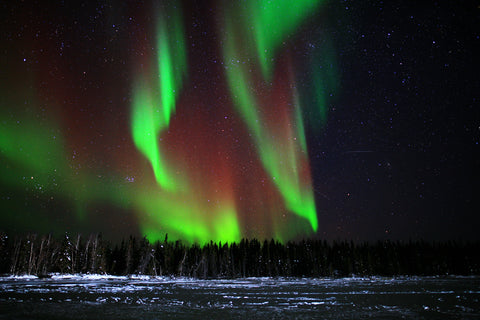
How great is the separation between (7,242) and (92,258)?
26.0m

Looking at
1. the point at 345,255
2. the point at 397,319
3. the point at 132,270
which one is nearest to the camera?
the point at 397,319

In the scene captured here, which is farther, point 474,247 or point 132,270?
point 474,247

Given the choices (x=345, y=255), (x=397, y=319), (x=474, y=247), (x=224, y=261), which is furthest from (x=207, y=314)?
(x=474, y=247)

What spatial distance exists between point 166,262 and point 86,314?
383 ft

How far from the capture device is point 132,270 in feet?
383

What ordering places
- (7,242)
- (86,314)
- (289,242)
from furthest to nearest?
(289,242), (7,242), (86,314)

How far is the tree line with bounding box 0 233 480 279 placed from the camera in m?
115

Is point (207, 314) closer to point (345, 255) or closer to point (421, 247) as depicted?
point (345, 255)

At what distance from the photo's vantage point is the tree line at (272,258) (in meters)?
115

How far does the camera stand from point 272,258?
5428 inches

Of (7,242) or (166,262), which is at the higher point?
(7,242)

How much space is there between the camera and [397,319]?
518 inches

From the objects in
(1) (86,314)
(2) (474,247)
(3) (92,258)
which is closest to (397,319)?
(1) (86,314)

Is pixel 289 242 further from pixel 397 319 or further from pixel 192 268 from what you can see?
pixel 397 319
